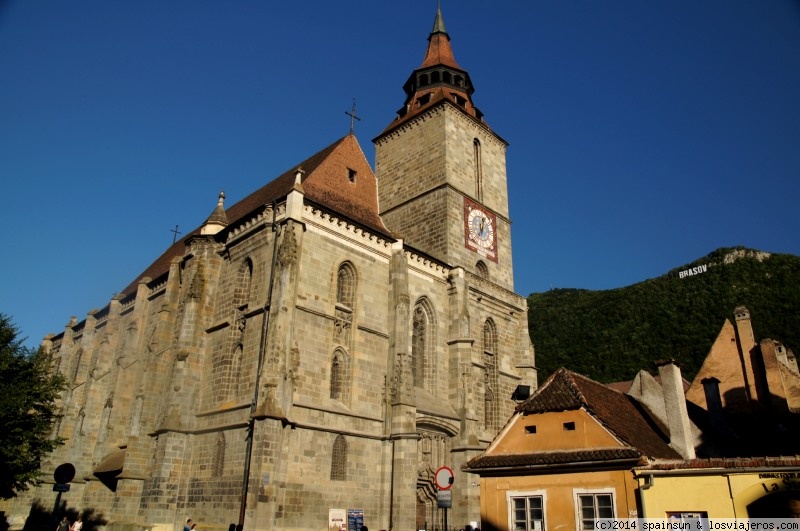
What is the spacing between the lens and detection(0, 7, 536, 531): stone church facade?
19.2 meters

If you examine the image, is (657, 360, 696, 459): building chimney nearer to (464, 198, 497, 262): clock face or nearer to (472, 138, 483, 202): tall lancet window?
(464, 198, 497, 262): clock face

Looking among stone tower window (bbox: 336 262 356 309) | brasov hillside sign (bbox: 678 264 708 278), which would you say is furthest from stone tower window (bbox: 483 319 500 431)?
brasov hillside sign (bbox: 678 264 708 278)

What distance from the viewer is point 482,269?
2955 centimetres

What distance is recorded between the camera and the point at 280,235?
2105 cm

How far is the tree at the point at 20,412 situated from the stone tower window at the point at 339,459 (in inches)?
393

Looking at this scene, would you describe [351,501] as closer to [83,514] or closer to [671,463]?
[671,463]

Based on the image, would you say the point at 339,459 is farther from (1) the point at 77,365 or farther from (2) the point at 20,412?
(1) the point at 77,365

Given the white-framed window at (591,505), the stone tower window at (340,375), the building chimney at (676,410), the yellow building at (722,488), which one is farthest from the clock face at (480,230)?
the yellow building at (722,488)

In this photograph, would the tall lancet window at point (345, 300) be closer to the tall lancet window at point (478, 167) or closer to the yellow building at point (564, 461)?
the yellow building at point (564, 461)

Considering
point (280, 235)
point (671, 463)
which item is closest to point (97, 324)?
point (280, 235)

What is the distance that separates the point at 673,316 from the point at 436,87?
4296 cm

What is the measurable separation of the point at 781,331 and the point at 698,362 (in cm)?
773

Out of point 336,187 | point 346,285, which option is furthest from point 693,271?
point 346,285

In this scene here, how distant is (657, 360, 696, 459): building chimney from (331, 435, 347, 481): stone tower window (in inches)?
398
